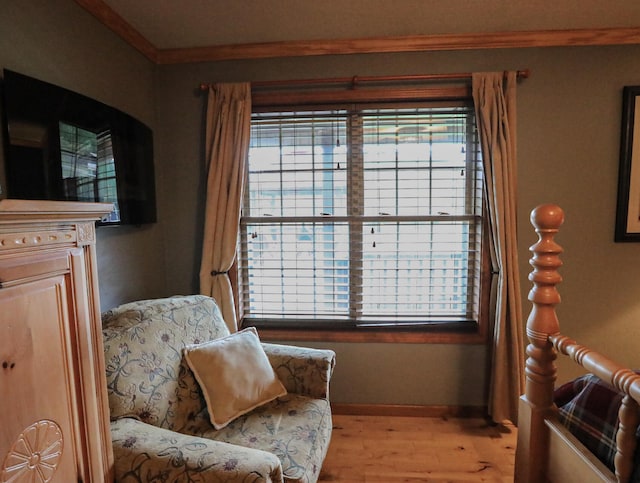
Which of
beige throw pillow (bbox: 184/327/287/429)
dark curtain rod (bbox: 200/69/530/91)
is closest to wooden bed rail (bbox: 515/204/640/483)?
beige throw pillow (bbox: 184/327/287/429)

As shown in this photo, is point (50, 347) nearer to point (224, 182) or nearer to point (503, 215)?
point (224, 182)

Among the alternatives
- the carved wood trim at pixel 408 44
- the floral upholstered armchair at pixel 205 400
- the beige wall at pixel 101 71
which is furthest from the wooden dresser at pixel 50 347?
the carved wood trim at pixel 408 44

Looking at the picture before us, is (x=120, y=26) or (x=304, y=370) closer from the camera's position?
(x=304, y=370)

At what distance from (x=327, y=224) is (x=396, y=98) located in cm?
94

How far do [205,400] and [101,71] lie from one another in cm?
180

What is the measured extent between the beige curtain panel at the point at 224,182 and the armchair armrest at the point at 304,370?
594mm

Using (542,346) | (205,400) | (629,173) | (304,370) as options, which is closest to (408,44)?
(629,173)

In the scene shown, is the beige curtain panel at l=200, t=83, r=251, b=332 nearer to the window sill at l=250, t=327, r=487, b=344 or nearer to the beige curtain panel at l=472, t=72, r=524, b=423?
the window sill at l=250, t=327, r=487, b=344

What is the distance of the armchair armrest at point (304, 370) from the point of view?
5.54 ft

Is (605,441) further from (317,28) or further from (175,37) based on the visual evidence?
(175,37)

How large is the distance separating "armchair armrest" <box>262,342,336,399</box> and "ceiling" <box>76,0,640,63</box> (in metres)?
1.88

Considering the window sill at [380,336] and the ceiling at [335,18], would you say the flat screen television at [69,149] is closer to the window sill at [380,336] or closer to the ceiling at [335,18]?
the ceiling at [335,18]

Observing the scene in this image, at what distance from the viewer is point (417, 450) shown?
6.34 ft

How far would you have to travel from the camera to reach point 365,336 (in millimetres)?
2273
